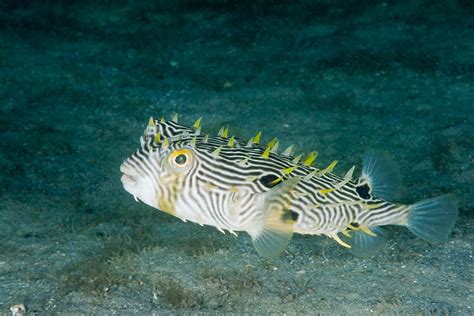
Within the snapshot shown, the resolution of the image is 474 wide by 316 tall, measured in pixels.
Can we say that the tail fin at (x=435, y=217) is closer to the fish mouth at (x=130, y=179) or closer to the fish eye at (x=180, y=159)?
the fish eye at (x=180, y=159)

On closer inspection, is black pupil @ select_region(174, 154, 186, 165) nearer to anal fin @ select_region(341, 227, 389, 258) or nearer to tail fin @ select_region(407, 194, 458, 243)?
anal fin @ select_region(341, 227, 389, 258)

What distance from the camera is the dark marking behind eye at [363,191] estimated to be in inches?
152

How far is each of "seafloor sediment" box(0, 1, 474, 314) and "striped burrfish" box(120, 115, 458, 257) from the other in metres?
0.82

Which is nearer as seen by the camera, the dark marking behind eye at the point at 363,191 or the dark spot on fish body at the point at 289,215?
the dark spot on fish body at the point at 289,215

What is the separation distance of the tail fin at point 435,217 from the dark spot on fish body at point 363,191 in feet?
1.34

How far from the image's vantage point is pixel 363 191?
392cm

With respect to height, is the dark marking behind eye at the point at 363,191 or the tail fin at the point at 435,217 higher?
the dark marking behind eye at the point at 363,191

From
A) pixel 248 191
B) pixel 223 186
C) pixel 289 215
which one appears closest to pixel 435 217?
pixel 289 215

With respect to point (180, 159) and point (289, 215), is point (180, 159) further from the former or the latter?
point (289, 215)

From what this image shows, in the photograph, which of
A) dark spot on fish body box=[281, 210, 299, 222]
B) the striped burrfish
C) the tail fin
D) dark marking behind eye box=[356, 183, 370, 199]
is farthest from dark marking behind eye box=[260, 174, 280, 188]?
the tail fin

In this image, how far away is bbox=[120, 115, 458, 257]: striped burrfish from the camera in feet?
10.9

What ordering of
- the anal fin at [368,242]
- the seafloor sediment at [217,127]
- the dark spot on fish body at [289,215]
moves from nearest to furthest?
1. the dark spot on fish body at [289,215]
2. the anal fin at [368,242]
3. the seafloor sediment at [217,127]

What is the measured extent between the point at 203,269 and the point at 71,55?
8.67 m

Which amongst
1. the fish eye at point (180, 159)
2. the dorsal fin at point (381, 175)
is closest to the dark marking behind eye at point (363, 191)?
the dorsal fin at point (381, 175)
